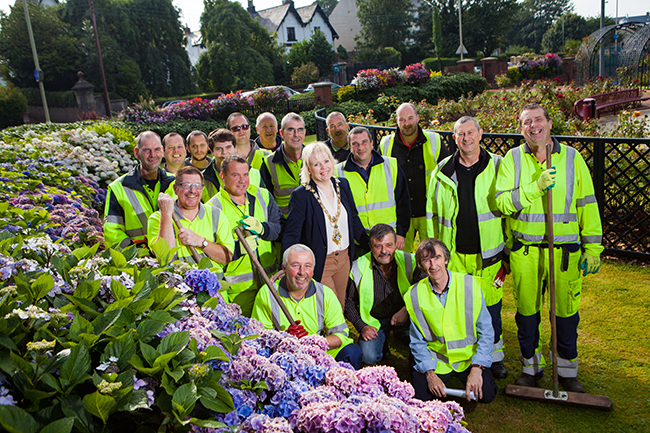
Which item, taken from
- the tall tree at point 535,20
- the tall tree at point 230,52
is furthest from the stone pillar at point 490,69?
the tall tree at point 535,20

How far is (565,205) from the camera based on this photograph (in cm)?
366

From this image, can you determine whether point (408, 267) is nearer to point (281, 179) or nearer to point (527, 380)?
point (527, 380)

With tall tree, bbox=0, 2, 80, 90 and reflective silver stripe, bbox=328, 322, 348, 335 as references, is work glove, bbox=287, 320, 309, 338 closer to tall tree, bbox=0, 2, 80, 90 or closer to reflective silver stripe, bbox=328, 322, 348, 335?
reflective silver stripe, bbox=328, 322, 348, 335

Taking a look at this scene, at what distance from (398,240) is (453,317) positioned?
112 centimetres

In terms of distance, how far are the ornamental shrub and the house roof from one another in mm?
33534

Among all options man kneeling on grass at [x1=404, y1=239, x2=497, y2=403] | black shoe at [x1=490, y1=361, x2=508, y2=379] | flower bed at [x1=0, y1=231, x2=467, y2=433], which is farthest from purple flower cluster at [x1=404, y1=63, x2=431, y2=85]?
flower bed at [x1=0, y1=231, x2=467, y2=433]

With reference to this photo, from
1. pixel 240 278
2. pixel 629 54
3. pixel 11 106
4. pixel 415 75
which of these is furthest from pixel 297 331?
pixel 11 106

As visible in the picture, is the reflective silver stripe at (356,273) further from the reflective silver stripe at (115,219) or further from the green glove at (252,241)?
the reflective silver stripe at (115,219)

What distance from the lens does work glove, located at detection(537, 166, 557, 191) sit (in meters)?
3.42

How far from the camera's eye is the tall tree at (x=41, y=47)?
112ft

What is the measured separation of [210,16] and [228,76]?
262 inches

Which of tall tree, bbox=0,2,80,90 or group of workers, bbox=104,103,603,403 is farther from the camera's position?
tall tree, bbox=0,2,80,90

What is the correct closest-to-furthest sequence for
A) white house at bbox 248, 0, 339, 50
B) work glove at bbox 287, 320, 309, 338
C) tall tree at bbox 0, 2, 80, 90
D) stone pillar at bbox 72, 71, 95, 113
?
work glove at bbox 287, 320, 309, 338, stone pillar at bbox 72, 71, 95, 113, tall tree at bbox 0, 2, 80, 90, white house at bbox 248, 0, 339, 50

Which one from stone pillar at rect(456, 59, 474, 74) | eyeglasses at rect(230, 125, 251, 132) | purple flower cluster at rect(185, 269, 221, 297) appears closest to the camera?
purple flower cluster at rect(185, 269, 221, 297)
